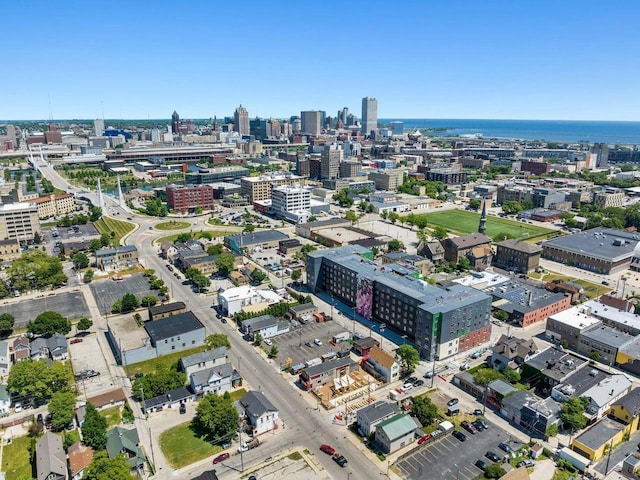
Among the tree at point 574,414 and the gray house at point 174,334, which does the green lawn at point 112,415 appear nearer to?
the gray house at point 174,334

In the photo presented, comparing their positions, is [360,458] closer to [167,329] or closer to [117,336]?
[167,329]

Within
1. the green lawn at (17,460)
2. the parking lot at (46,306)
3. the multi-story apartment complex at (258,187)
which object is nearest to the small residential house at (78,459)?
the green lawn at (17,460)

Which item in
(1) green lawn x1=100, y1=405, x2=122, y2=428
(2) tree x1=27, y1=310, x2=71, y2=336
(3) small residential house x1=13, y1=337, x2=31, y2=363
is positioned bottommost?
(1) green lawn x1=100, y1=405, x2=122, y2=428

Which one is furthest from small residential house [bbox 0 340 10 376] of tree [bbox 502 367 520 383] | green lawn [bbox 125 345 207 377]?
tree [bbox 502 367 520 383]

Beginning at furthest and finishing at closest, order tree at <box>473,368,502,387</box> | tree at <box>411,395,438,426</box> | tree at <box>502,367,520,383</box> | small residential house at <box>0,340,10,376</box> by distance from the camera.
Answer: small residential house at <box>0,340,10,376</box>, tree at <box>502,367,520,383</box>, tree at <box>473,368,502,387</box>, tree at <box>411,395,438,426</box>

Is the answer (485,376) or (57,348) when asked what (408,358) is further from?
(57,348)

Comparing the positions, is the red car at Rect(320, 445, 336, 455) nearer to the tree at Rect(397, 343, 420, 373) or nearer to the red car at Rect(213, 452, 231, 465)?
the red car at Rect(213, 452, 231, 465)
